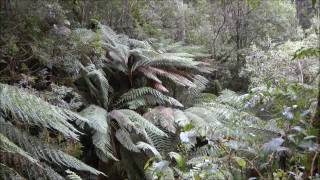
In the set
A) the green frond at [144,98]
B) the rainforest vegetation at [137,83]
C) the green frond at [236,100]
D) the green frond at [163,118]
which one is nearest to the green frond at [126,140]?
the rainforest vegetation at [137,83]

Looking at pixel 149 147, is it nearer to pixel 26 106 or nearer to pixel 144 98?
pixel 26 106

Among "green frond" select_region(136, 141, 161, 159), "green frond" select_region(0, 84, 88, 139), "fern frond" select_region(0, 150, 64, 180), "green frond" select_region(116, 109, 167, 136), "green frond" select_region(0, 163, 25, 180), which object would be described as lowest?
"green frond" select_region(116, 109, 167, 136)

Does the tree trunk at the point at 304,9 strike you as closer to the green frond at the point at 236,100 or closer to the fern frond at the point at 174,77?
the green frond at the point at 236,100

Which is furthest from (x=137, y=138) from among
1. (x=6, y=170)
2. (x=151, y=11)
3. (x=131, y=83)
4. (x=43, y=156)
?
(x=151, y=11)

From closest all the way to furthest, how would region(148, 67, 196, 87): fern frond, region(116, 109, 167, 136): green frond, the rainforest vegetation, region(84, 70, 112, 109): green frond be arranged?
the rainforest vegetation
region(116, 109, 167, 136): green frond
region(84, 70, 112, 109): green frond
region(148, 67, 196, 87): fern frond

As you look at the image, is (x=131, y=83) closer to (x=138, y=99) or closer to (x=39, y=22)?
(x=138, y=99)

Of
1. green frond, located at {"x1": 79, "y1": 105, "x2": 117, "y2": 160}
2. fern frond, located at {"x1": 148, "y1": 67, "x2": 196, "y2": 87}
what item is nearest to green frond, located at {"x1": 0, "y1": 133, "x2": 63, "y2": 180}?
green frond, located at {"x1": 79, "y1": 105, "x2": 117, "y2": 160}

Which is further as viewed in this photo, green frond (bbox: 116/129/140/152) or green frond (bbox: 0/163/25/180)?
green frond (bbox: 116/129/140/152)

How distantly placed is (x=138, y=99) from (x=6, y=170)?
8.67 feet

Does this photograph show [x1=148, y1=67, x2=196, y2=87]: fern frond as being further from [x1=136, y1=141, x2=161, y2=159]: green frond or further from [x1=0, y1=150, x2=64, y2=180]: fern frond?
[x1=0, y1=150, x2=64, y2=180]: fern frond

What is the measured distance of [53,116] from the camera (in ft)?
9.51

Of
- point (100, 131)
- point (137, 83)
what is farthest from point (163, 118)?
point (137, 83)

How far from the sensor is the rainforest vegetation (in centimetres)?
259

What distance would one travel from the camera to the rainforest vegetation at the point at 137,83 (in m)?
2.59
